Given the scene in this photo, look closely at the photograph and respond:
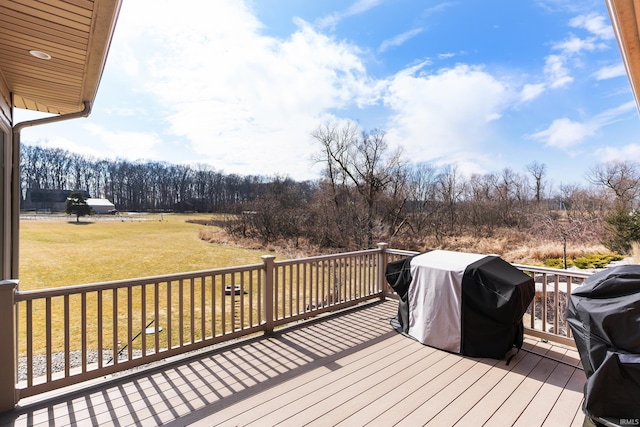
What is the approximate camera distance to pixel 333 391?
245cm

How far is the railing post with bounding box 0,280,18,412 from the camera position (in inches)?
83.3

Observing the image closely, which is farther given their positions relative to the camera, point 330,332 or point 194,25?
point 194,25

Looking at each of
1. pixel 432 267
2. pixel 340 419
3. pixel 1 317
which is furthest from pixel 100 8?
pixel 432 267

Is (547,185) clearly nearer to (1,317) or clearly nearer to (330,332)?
(330,332)

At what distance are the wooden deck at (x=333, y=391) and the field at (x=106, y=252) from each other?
9.37m

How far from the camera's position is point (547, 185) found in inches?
689

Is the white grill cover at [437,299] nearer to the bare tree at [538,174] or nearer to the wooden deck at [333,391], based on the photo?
the wooden deck at [333,391]

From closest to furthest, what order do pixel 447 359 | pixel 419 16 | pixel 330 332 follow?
pixel 447 359 < pixel 330 332 < pixel 419 16

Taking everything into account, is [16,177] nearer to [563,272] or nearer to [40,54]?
[40,54]

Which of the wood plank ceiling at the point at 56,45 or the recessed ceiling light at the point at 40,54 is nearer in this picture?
the wood plank ceiling at the point at 56,45

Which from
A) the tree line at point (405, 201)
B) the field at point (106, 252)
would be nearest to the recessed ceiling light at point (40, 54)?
the field at point (106, 252)

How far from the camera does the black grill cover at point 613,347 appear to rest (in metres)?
1.71

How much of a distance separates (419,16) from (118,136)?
3249cm

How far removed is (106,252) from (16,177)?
13.4 metres
